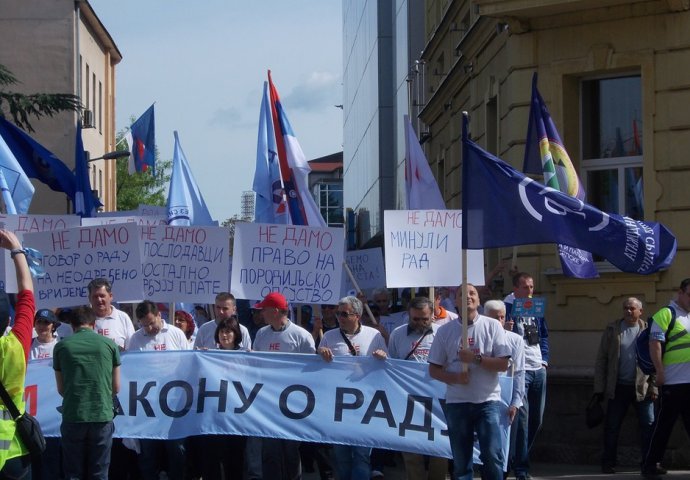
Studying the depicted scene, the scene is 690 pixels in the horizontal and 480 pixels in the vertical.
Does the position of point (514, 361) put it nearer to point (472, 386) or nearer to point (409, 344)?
point (409, 344)

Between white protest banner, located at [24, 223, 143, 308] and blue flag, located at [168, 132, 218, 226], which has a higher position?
blue flag, located at [168, 132, 218, 226]

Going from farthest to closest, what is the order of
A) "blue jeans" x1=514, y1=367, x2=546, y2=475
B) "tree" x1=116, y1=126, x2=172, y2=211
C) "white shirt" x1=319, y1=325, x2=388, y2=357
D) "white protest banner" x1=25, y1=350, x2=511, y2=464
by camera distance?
"tree" x1=116, y1=126, x2=172, y2=211 → "blue jeans" x1=514, y1=367, x2=546, y2=475 → "white shirt" x1=319, y1=325, x2=388, y2=357 → "white protest banner" x1=25, y1=350, x2=511, y2=464

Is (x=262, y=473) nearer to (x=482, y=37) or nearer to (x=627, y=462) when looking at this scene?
(x=627, y=462)

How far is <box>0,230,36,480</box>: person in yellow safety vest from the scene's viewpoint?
6.55m

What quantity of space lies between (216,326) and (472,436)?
299cm

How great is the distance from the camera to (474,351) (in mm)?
10031

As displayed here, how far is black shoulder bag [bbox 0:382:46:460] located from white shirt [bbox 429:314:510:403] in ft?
13.3

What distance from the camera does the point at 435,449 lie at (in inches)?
432

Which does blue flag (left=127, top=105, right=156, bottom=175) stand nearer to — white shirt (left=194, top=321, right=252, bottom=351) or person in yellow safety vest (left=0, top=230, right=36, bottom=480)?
white shirt (left=194, top=321, right=252, bottom=351)

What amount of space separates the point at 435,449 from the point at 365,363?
915mm

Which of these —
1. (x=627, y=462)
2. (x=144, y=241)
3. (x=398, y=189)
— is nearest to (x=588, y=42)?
(x=627, y=462)

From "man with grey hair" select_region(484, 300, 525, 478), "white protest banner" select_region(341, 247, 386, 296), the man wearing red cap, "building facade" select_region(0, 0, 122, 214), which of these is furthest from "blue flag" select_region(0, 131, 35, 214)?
"building facade" select_region(0, 0, 122, 214)

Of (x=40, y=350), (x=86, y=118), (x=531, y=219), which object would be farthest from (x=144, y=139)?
(x=86, y=118)

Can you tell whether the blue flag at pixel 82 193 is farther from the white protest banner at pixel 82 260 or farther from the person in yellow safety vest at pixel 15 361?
the person in yellow safety vest at pixel 15 361
